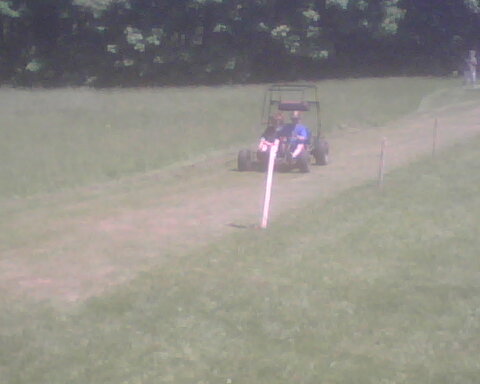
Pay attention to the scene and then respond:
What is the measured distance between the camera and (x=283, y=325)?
722 cm

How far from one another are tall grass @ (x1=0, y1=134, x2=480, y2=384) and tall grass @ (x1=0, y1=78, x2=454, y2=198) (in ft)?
22.5

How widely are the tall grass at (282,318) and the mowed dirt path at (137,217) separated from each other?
58 centimetres

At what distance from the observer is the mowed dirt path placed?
9078 mm

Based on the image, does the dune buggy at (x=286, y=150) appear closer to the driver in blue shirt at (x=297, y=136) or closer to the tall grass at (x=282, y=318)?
the driver in blue shirt at (x=297, y=136)

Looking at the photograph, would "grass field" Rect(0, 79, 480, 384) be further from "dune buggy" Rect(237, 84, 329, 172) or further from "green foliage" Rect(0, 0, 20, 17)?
"green foliage" Rect(0, 0, 20, 17)

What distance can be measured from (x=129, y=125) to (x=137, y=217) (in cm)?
1094

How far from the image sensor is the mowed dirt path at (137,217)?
29.8 feet

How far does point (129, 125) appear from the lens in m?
22.6

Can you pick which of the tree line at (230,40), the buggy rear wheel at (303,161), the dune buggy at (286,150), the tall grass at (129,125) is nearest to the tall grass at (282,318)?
the buggy rear wheel at (303,161)

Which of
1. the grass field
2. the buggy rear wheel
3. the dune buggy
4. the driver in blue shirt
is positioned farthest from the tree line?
the grass field

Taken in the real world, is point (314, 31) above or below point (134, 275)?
above

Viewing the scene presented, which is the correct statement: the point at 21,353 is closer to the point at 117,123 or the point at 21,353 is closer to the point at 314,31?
the point at 117,123

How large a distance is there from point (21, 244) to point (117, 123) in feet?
41.6

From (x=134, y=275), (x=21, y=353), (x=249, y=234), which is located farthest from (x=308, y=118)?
(x=21, y=353)
